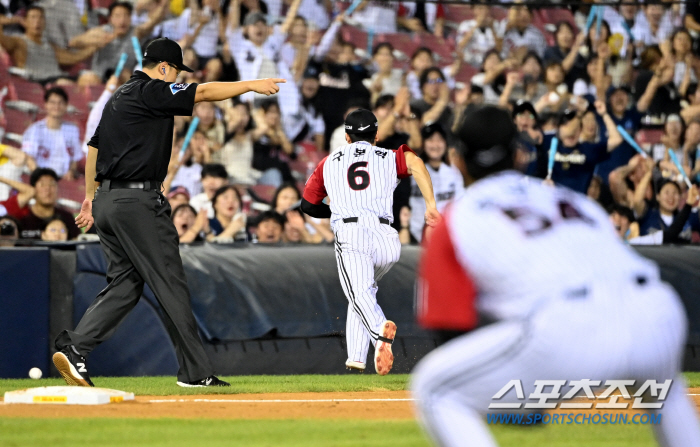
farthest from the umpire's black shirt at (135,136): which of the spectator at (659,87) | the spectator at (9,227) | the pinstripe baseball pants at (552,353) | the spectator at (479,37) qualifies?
the spectator at (659,87)

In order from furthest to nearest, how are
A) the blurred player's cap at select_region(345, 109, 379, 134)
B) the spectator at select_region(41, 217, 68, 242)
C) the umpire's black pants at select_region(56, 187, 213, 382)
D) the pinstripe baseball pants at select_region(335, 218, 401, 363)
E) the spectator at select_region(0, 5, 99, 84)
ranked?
1. the spectator at select_region(0, 5, 99, 84)
2. the spectator at select_region(41, 217, 68, 242)
3. the blurred player's cap at select_region(345, 109, 379, 134)
4. the pinstripe baseball pants at select_region(335, 218, 401, 363)
5. the umpire's black pants at select_region(56, 187, 213, 382)

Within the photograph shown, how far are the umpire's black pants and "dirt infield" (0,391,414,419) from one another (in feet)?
1.39

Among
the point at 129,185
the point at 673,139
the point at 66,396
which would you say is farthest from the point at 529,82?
the point at 66,396

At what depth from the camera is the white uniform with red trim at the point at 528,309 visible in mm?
2451

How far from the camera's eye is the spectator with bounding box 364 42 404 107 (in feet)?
39.3

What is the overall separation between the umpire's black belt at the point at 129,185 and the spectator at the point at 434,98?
619 cm

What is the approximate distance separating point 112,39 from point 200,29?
1051 mm

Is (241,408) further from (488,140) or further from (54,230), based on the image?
(54,230)

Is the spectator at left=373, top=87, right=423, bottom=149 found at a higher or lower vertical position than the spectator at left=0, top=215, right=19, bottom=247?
higher

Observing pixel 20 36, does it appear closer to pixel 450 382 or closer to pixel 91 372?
pixel 91 372

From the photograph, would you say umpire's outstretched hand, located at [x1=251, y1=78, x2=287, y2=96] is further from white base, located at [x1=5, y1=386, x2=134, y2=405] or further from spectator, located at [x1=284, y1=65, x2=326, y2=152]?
spectator, located at [x1=284, y1=65, x2=326, y2=152]

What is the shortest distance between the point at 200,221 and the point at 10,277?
7.40 feet

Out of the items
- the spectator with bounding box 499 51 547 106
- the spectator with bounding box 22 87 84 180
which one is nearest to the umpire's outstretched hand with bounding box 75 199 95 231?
the spectator with bounding box 22 87 84 180

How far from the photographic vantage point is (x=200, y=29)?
11.4 meters
